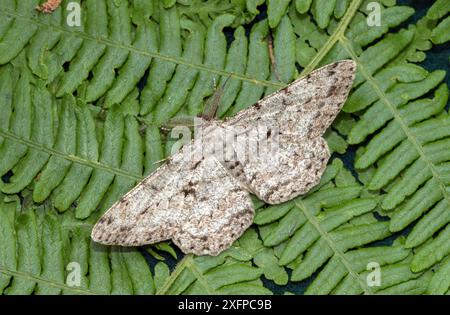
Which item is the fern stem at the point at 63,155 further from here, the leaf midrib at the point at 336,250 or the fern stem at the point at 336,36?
the fern stem at the point at 336,36

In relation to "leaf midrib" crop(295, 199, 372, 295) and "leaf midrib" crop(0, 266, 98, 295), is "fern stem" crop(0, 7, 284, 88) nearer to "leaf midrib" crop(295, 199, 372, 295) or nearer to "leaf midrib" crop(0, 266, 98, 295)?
"leaf midrib" crop(295, 199, 372, 295)

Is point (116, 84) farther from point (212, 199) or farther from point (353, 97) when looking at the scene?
point (353, 97)

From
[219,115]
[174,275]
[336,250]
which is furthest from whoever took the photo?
[219,115]

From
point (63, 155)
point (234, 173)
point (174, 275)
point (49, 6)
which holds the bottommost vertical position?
point (174, 275)

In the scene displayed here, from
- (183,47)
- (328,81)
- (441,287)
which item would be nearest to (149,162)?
(183,47)

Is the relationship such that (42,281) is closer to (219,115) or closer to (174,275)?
(174,275)

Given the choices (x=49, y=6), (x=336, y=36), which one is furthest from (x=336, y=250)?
(x=49, y=6)

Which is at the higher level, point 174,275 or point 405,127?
point 405,127
